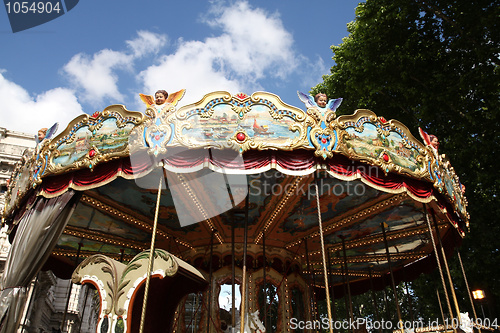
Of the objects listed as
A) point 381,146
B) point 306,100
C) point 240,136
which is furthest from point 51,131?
point 381,146

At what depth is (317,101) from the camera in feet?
22.6

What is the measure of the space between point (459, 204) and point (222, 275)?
5.68 m

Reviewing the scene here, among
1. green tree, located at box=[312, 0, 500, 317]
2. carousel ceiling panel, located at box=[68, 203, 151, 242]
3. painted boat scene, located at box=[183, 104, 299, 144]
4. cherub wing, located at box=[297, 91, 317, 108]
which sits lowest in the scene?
carousel ceiling panel, located at box=[68, 203, 151, 242]

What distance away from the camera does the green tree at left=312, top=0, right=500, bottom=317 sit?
38.2ft

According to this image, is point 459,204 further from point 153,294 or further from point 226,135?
point 153,294

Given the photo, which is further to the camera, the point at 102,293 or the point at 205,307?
the point at 205,307

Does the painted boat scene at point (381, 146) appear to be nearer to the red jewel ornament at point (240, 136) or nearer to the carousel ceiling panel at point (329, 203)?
the carousel ceiling panel at point (329, 203)

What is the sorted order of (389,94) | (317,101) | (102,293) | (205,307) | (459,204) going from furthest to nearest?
(389,94)
(205,307)
(459,204)
(317,101)
(102,293)

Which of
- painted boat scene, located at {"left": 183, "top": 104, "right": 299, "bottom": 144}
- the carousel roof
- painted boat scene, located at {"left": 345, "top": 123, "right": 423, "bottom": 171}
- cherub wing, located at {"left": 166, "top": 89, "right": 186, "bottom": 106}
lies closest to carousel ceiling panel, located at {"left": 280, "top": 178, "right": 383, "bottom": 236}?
the carousel roof

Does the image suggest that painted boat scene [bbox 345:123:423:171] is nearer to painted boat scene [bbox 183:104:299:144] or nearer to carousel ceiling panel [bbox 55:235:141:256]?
painted boat scene [bbox 183:104:299:144]

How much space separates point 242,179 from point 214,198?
1219 mm

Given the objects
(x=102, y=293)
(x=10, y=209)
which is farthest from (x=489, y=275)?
(x=10, y=209)

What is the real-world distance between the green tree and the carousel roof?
294 cm

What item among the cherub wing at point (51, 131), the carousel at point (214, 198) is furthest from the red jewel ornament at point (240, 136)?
the cherub wing at point (51, 131)
